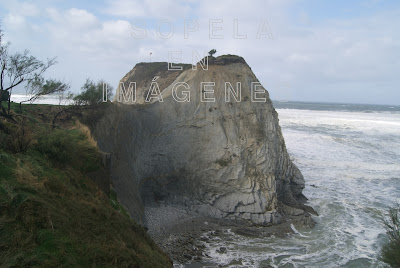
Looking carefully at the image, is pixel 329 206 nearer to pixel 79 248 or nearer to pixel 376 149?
pixel 79 248

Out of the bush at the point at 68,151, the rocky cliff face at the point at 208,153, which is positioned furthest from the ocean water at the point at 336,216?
the bush at the point at 68,151

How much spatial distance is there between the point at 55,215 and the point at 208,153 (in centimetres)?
1151

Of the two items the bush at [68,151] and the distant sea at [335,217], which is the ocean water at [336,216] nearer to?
the distant sea at [335,217]

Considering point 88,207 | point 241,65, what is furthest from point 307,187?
point 88,207

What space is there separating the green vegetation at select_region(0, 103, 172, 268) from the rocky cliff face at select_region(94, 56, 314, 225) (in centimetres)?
522

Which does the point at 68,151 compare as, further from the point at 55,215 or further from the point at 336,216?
the point at 336,216

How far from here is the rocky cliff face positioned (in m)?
15.3

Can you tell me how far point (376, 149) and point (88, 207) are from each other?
3425cm

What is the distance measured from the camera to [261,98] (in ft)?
60.3

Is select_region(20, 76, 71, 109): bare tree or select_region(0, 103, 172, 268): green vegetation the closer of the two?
select_region(0, 103, 172, 268): green vegetation

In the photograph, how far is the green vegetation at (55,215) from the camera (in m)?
4.75

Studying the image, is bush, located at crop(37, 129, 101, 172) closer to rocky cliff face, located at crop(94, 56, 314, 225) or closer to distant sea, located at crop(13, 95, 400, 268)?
rocky cliff face, located at crop(94, 56, 314, 225)

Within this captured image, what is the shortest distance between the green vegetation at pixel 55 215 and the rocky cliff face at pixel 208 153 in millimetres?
5225

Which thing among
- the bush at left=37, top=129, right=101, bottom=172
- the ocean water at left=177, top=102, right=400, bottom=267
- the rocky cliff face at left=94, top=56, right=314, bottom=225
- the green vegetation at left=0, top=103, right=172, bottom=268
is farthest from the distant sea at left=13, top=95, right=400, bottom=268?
the green vegetation at left=0, top=103, right=172, bottom=268
